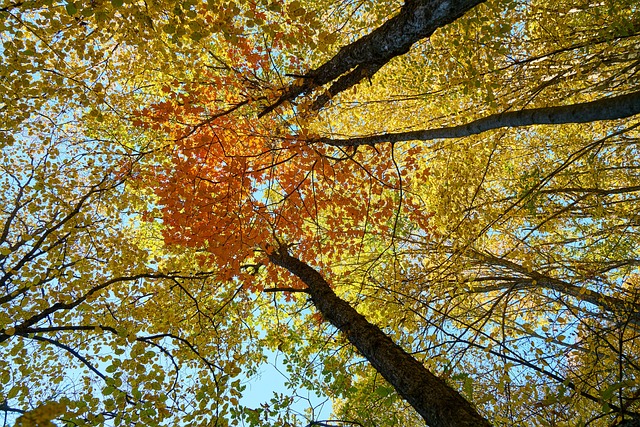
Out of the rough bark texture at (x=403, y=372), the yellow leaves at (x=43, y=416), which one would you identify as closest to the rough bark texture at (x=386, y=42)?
the rough bark texture at (x=403, y=372)

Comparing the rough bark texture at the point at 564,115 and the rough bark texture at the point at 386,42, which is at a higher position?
the rough bark texture at the point at 386,42

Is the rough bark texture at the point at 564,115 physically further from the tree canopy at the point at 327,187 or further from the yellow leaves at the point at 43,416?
the yellow leaves at the point at 43,416

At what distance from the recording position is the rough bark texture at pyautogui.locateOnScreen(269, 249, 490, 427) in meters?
3.11

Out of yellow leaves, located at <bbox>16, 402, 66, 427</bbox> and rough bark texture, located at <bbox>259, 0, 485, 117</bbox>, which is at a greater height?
rough bark texture, located at <bbox>259, 0, 485, 117</bbox>

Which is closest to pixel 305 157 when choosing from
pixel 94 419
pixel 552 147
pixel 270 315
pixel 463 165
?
pixel 463 165

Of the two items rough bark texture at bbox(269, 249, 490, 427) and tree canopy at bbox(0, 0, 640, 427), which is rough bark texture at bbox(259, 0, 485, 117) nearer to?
tree canopy at bbox(0, 0, 640, 427)

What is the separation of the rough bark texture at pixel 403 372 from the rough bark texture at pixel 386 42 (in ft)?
9.91

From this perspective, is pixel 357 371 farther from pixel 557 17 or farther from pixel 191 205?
pixel 557 17

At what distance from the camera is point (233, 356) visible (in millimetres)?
7426

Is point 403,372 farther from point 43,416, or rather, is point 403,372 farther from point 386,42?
point 386,42

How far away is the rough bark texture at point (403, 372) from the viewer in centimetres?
311

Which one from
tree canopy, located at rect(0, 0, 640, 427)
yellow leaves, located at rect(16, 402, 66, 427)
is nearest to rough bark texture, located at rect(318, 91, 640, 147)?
tree canopy, located at rect(0, 0, 640, 427)

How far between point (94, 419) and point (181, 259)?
16.7ft

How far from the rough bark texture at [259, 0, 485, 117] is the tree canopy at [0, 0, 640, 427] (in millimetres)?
27
